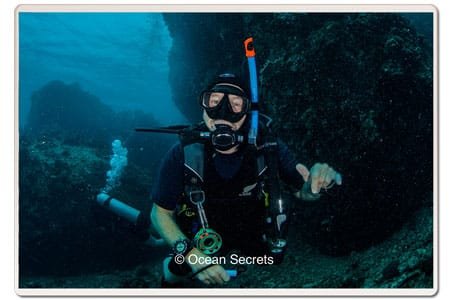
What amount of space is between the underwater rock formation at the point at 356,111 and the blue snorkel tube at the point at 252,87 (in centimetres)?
179

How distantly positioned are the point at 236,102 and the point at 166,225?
1.37 metres

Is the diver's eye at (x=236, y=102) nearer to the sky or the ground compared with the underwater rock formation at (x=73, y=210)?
nearer to the sky

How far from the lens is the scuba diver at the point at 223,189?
270 cm

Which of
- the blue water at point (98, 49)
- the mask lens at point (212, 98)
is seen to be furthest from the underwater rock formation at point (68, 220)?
the blue water at point (98, 49)

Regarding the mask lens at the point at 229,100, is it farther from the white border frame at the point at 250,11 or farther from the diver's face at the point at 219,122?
the white border frame at the point at 250,11

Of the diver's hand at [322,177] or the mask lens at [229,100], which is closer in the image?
the diver's hand at [322,177]

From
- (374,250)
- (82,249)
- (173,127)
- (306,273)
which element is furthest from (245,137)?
(82,249)

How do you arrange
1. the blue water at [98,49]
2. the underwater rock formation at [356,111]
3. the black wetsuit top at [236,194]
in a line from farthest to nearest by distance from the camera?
the blue water at [98,49], the underwater rock formation at [356,111], the black wetsuit top at [236,194]

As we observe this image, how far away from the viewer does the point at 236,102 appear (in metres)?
2.95

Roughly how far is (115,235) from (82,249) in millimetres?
859

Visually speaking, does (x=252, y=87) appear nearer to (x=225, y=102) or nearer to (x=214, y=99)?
(x=225, y=102)

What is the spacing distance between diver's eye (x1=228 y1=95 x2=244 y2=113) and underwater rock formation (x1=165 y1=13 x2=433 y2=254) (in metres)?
1.79

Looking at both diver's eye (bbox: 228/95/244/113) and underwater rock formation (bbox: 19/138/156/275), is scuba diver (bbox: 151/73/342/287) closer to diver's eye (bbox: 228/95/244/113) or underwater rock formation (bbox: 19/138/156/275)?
diver's eye (bbox: 228/95/244/113)

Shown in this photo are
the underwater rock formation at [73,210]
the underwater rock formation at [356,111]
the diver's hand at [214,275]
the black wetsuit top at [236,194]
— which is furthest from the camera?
the underwater rock formation at [73,210]
